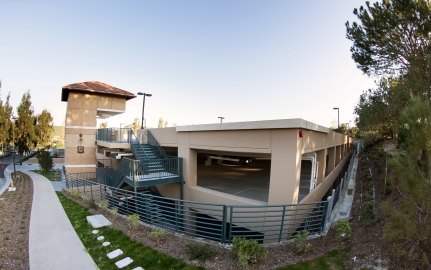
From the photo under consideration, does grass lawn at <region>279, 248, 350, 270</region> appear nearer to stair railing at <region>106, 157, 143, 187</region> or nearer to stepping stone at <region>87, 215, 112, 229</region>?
stepping stone at <region>87, 215, 112, 229</region>

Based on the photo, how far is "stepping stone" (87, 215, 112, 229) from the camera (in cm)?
862

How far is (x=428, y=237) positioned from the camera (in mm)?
5176

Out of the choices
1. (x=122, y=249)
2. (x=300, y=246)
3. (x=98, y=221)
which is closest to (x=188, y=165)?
(x=98, y=221)

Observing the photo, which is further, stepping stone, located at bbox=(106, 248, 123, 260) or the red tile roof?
the red tile roof

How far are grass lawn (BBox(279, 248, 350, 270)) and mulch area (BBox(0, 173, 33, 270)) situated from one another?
6.56 metres

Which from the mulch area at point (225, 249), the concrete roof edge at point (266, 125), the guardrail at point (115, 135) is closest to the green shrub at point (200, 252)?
the mulch area at point (225, 249)

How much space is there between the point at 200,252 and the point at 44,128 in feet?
115

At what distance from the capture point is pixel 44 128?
3328 centimetres

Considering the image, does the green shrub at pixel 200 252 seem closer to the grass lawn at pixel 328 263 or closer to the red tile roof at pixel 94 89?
the grass lawn at pixel 328 263

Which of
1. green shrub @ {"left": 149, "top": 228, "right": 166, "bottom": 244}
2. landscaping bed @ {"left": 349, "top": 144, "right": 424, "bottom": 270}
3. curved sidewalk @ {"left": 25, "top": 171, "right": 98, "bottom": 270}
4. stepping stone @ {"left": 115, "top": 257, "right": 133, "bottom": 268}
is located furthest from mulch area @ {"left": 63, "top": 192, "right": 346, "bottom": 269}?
curved sidewalk @ {"left": 25, "top": 171, "right": 98, "bottom": 270}

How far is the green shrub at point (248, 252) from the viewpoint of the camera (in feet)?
19.2

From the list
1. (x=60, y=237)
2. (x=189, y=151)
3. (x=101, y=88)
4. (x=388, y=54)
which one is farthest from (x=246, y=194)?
(x=101, y=88)

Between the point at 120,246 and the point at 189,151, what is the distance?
6971 millimetres

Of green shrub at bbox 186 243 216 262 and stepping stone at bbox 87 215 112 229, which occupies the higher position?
green shrub at bbox 186 243 216 262
